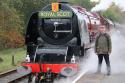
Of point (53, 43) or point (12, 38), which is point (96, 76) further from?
point (12, 38)

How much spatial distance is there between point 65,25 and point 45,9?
0.89m

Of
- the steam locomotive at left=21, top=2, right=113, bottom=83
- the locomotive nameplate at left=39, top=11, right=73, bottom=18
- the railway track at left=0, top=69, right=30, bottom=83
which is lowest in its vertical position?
the railway track at left=0, top=69, right=30, bottom=83

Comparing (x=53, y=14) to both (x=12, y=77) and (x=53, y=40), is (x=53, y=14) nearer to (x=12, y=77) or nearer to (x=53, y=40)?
(x=53, y=40)

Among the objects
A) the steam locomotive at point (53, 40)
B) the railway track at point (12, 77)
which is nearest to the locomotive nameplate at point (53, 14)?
the steam locomotive at point (53, 40)

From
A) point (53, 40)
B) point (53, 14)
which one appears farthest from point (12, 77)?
point (53, 14)

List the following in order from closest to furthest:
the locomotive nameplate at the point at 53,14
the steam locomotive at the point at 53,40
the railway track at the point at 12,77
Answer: the steam locomotive at the point at 53,40, the locomotive nameplate at the point at 53,14, the railway track at the point at 12,77

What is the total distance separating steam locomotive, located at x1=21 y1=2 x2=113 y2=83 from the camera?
13289 mm

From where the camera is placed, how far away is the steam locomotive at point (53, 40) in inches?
523

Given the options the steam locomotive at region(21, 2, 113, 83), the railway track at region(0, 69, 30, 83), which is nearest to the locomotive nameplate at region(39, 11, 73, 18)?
the steam locomotive at region(21, 2, 113, 83)

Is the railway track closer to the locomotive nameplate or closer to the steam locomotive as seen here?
the steam locomotive

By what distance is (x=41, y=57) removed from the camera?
44.8ft

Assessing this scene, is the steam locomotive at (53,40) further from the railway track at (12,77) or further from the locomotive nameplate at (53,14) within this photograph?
the railway track at (12,77)

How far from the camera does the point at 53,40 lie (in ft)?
47.4

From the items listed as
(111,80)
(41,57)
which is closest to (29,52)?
(41,57)
